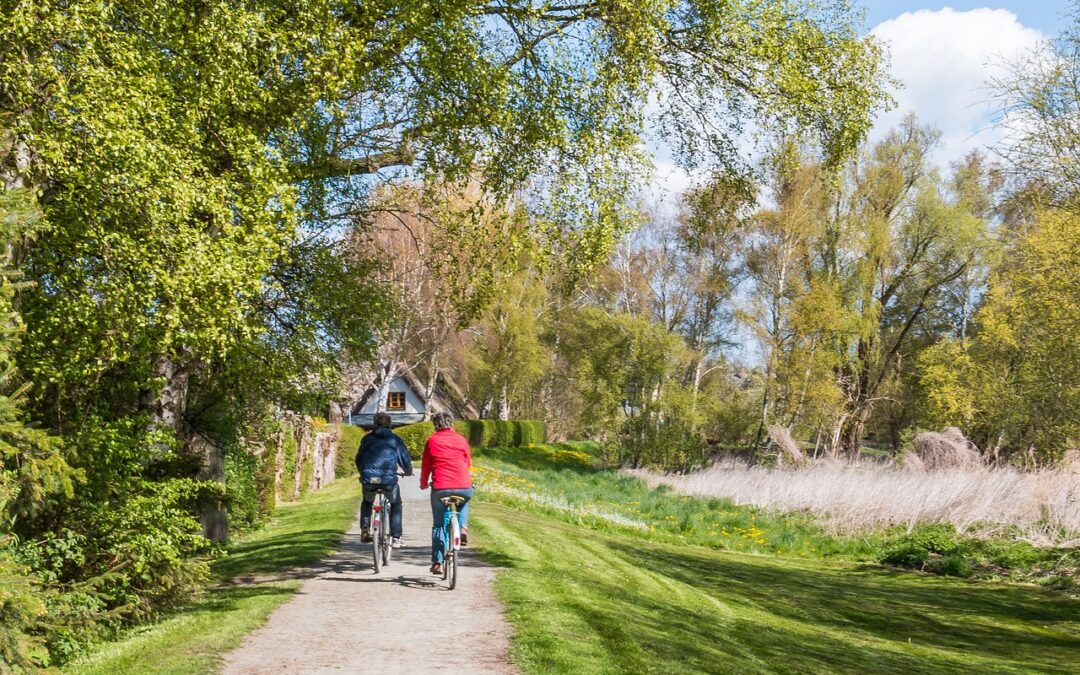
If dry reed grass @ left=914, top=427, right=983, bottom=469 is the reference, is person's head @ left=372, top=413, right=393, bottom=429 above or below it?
above

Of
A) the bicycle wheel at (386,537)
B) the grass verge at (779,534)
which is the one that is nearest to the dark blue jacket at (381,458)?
the bicycle wheel at (386,537)

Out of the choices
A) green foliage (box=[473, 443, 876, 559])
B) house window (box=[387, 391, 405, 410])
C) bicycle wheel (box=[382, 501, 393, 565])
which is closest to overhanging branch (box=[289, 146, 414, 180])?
bicycle wheel (box=[382, 501, 393, 565])

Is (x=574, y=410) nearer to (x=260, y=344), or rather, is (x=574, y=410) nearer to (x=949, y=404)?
(x=949, y=404)

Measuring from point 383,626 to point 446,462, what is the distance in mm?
2277

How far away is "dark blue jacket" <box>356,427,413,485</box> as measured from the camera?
11.9 m

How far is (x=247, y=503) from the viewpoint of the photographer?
18.8 meters

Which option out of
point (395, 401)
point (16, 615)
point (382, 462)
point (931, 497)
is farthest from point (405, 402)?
point (16, 615)

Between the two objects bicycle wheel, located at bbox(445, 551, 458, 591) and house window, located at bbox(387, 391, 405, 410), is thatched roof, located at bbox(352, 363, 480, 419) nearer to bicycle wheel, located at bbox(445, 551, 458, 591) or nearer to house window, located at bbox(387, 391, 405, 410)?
house window, located at bbox(387, 391, 405, 410)

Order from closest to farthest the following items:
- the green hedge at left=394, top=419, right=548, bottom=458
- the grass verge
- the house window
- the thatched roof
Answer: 1. the grass verge
2. the green hedge at left=394, top=419, right=548, bottom=458
3. the thatched roof
4. the house window

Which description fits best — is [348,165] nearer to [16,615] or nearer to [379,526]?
[379,526]

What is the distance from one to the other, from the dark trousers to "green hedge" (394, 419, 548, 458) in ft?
100

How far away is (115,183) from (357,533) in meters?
9.40

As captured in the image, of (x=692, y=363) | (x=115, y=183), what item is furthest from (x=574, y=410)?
(x=115, y=183)

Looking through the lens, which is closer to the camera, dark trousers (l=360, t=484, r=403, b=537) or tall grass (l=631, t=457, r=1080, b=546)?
dark trousers (l=360, t=484, r=403, b=537)
